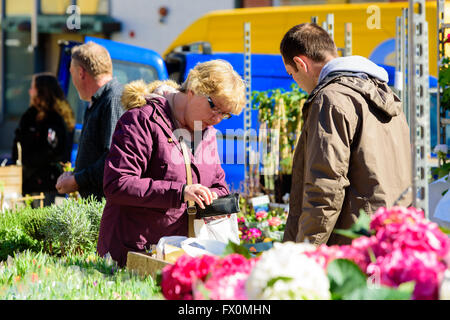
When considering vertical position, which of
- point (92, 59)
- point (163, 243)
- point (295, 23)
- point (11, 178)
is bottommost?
point (11, 178)

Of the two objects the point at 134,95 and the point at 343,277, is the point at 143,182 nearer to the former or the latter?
the point at 134,95

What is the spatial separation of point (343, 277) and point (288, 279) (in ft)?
0.44

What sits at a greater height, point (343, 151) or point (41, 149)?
point (343, 151)

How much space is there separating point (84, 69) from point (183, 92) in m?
1.23

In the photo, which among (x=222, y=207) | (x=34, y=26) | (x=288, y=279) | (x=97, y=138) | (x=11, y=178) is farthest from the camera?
(x=34, y=26)

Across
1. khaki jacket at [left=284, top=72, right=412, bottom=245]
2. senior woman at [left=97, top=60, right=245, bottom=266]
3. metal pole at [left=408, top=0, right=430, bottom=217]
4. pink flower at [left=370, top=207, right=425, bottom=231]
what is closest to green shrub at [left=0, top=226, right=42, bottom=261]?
senior woman at [left=97, top=60, right=245, bottom=266]

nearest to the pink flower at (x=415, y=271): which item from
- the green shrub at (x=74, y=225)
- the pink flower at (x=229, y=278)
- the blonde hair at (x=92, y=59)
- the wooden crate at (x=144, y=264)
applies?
the pink flower at (x=229, y=278)

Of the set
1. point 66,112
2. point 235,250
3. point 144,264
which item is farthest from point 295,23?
point 235,250

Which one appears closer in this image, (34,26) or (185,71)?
(185,71)

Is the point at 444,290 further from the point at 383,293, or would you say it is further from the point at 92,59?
the point at 92,59

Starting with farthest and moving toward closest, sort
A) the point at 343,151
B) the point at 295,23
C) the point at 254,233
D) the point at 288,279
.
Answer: the point at 295,23 < the point at 254,233 < the point at 343,151 < the point at 288,279

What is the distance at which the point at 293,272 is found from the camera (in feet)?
3.78

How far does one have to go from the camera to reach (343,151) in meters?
2.24

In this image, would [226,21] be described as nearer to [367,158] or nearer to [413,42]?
[367,158]
